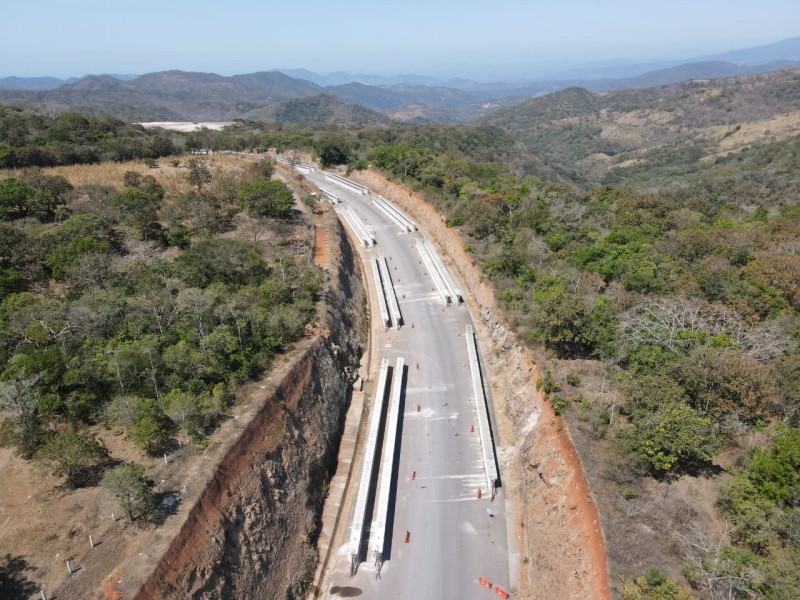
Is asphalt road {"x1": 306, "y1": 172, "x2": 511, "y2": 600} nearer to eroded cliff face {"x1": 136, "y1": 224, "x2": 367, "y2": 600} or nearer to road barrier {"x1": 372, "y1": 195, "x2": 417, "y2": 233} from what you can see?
eroded cliff face {"x1": 136, "y1": 224, "x2": 367, "y2": 600}

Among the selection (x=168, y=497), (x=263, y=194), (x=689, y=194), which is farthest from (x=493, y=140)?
(x=168, y=497)

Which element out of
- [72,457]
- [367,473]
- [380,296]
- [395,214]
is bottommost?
[367,473]

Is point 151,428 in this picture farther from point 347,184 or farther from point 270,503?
point 347,184

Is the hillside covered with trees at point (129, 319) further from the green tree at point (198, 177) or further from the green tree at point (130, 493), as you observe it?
the green tree at point (198, 177)

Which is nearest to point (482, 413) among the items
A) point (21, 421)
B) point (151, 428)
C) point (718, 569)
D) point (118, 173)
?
point (718, 569)

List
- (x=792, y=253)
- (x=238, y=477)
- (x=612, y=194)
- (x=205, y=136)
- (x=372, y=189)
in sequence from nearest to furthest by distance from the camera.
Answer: (x=238, y=477)
(x=792, y=253)
(x=612, y=194)
(x=372, y=189)
(x=205, y=136)

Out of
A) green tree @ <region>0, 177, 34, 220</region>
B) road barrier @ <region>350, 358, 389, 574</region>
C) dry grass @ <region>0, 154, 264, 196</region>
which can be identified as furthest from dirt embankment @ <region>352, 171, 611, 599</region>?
green tree @ <region>0, 177, 34, 220</region>

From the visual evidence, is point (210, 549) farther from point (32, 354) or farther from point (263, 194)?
point (263, 194)
